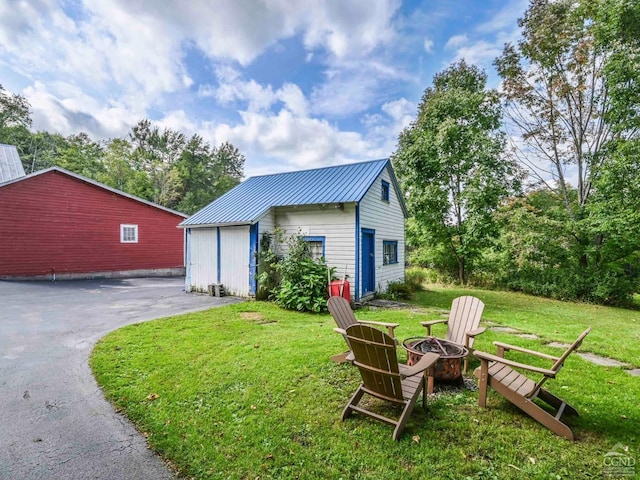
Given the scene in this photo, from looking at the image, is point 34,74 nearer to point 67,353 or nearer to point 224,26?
point 224,26

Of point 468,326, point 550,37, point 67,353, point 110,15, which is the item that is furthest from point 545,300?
point 110,15

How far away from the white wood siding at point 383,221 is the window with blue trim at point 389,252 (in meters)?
0.16

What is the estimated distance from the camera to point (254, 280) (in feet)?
32.3

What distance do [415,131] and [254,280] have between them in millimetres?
12612

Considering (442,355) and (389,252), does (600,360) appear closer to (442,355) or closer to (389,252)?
(442,355)

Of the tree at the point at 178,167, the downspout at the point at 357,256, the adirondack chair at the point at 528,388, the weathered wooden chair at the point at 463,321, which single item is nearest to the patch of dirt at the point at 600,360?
the weathered wooden chair at the point at 463,321

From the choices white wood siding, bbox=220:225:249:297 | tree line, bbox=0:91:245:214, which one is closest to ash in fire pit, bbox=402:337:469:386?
white wood siding, bbox=220:225:249:297

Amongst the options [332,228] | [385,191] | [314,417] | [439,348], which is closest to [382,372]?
[314,417]

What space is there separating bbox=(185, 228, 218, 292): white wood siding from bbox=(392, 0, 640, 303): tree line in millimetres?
9889

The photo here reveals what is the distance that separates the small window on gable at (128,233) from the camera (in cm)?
1588

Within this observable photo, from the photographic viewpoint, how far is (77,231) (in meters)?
14.4

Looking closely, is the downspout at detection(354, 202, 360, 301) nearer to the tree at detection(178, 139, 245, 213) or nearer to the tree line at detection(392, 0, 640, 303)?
the tree line at detection(392, 0, 640, 303)

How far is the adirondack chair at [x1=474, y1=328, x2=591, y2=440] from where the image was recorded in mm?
2611

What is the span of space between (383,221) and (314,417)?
29.4 feet
